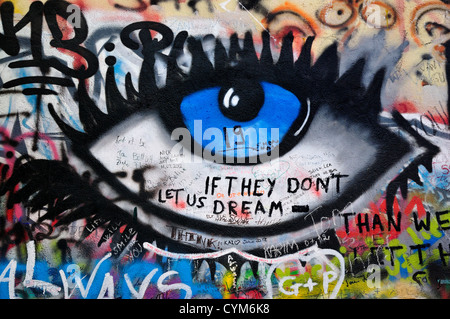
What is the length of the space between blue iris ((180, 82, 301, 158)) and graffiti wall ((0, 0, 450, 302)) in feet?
0.05

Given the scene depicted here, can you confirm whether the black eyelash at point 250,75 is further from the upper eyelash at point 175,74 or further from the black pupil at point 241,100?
the black pupil at point 241,100

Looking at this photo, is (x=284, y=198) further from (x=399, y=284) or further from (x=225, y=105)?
(x=399, y=284)

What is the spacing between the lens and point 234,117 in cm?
452

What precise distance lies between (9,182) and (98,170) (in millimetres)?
925

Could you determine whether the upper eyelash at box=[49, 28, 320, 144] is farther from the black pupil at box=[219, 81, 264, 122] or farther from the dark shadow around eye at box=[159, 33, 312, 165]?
the black pupil at box=[219, 81, 264, 122]

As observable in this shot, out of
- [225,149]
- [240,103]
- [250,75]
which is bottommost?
[225,149]

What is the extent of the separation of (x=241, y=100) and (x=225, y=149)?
1.81ft

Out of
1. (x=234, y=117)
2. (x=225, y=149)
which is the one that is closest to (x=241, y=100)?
(x=234, y=117)

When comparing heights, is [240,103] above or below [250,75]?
→ below

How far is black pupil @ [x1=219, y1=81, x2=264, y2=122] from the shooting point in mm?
4512

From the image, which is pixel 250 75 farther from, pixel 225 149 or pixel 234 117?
pixel 225 149

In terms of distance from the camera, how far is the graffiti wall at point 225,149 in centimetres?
443

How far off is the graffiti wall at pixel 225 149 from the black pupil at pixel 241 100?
2cm

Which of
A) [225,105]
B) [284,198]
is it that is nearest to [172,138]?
[225,105]
